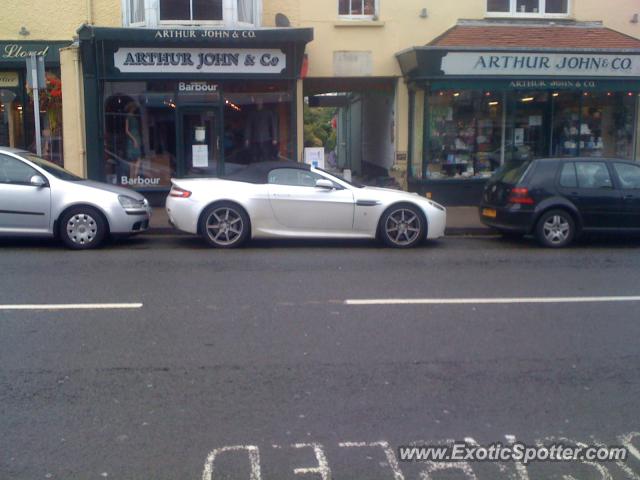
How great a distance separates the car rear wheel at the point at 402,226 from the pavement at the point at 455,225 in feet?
6.88

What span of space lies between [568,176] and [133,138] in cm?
907

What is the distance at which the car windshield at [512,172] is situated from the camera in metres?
13.0

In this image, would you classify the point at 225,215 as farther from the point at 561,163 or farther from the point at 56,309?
the point at 561,163

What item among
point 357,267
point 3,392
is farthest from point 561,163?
point 3,392

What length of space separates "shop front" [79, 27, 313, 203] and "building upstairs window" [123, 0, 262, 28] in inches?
22.8

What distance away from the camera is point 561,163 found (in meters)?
12.9

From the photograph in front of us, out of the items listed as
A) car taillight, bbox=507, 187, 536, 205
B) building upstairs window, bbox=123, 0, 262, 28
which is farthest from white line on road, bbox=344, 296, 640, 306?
building upstairs window, bbox=123, 0, 262, 28

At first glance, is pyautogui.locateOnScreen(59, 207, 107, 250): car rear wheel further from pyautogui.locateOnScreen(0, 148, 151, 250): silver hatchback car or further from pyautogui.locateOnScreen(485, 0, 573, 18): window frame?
pyautogui.locateOnScreen(485, 0, 573, 18): window frame

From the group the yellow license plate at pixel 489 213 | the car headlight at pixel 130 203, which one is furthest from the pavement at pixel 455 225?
the car headlight at pixel 130 203

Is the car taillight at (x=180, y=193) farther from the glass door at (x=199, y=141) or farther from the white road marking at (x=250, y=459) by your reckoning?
the white road marking at (x=250, y=459)

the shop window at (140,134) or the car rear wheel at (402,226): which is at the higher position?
the shop window at (140,134)

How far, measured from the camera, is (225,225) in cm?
1228

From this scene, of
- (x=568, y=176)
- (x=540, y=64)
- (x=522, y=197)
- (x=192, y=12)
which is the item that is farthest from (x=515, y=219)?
(x=192, y=12)

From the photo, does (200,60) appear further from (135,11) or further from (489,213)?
(489,213)
